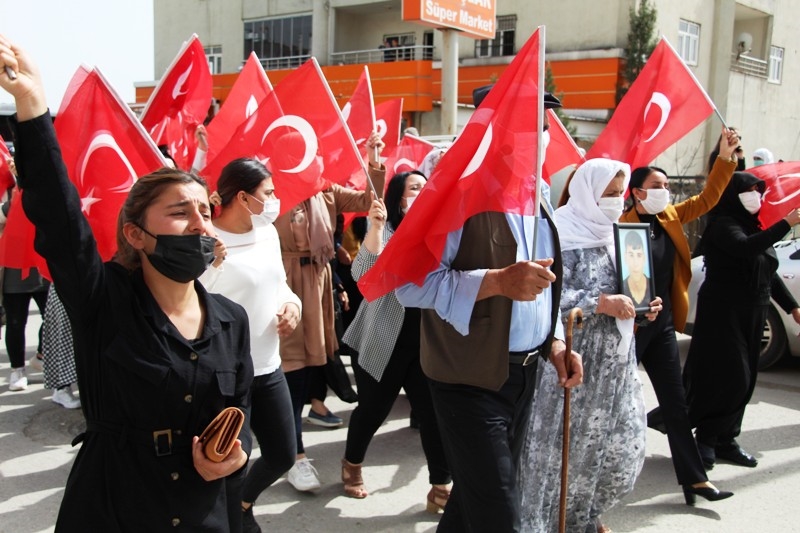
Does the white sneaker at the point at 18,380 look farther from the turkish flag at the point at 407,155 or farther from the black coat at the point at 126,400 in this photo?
the black coat at the point at 126,400

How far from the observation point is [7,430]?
584 centimetres

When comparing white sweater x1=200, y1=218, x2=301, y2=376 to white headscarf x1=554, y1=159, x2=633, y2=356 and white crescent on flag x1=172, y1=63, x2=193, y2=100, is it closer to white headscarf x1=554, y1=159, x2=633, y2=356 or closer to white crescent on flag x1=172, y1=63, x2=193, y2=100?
white headscarf x1=554, y1=159, x2=633, y2=356

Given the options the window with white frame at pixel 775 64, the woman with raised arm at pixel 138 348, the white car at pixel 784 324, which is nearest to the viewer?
the woman with raised arm at pixel 138 348

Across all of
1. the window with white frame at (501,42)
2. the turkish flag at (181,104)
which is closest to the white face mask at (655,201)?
the turkish flag at (181,104)

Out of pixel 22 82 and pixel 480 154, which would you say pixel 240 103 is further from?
pixel 22 82

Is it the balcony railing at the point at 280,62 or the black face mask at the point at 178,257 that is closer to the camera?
the black face mask at the point at 178,257

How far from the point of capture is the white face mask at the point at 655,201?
4422 millimetres

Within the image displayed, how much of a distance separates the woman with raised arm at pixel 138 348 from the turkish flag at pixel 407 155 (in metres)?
5.79

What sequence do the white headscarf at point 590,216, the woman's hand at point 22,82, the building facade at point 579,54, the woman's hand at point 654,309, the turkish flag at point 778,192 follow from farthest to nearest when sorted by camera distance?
1. the building facade at point 579,54
2. the turkish flag at point 778,192
3. the woman's hand at point 654,309
4. the white headscarf at point 590,216
5. the woman's hand at point 22,82

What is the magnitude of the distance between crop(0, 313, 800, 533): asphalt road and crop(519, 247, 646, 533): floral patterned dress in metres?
0.49

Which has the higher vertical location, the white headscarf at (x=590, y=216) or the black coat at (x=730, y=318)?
the white headscarf at (x=590, y=216)

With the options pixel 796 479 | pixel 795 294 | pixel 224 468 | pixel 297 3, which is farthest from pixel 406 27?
pixel 224 468

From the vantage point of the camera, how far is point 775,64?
30219 mm

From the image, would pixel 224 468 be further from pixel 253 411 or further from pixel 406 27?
pixel 406 27
